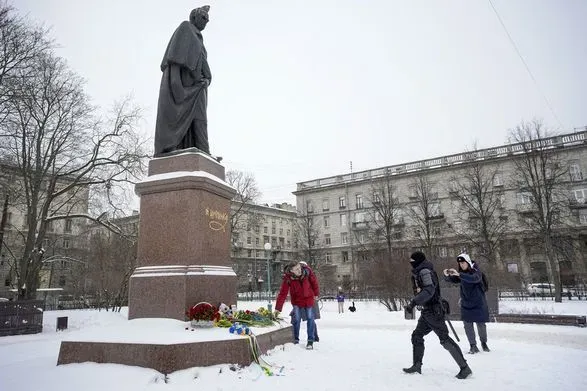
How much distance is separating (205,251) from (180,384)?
2.55 meters

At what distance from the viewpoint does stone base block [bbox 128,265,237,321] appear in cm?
630

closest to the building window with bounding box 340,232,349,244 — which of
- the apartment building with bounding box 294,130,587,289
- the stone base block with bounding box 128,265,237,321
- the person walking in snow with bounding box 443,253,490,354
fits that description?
the apartment building with bounding box 294,130,587,289

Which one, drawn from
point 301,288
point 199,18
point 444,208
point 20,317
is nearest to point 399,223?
point 444,208

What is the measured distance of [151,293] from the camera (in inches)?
256

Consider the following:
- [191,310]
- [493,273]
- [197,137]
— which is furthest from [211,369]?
→ [493,273]

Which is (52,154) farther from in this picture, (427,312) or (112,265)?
(427,312)

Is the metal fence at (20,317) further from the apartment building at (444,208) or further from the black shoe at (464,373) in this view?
the apartment building at (444,208)

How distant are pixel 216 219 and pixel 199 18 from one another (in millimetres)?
4734

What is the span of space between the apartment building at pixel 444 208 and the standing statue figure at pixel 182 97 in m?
25.5

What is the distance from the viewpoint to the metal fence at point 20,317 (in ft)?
48.4

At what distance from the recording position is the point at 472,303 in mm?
7879

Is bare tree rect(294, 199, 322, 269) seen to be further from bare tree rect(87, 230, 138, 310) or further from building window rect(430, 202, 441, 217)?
bare tree rect(87, 230, 138, 310)

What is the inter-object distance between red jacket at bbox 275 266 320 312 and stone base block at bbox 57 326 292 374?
2.93 meters

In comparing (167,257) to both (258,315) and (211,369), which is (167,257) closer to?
(258,315)
